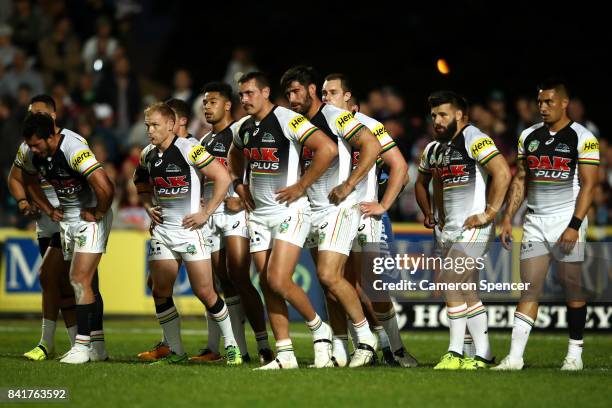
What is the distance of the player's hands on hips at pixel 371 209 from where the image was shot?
459 inches

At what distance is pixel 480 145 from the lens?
11688 millimetres

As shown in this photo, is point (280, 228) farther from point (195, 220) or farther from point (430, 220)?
point (430, 220)

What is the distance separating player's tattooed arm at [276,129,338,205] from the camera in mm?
11242

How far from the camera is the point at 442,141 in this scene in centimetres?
1204

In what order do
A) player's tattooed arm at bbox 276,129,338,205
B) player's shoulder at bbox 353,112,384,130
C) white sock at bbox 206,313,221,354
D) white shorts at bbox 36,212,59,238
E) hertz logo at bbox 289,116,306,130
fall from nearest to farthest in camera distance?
player's tattooed arm at bbox 276,129,338,205 < hertz logo at bbox 289,116,306,130 < player's shoulder at bbox 353,112,384,130 < white sock at bbox 206,313,221,354 < white shorts at bbox 36,212,59,238

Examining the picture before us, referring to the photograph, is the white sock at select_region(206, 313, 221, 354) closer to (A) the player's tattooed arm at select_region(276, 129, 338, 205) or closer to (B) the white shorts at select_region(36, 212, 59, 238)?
(B) the white shorts at select_region(36, 212, 59, 238)

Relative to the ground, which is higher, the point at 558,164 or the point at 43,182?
the point at 558,164

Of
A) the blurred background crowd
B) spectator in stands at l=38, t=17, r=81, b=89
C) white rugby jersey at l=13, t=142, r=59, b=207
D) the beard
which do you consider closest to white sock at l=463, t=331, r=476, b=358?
the beard

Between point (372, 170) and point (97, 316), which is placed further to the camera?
point (97, 316)

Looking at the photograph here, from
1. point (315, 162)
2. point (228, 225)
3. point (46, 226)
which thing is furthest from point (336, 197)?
point (46, 226)

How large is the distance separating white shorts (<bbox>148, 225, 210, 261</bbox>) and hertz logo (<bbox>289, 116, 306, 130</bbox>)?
1.61 meters

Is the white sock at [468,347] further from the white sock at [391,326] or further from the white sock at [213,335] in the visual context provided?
the white sock at [213,335]

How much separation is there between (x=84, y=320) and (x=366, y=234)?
308cm

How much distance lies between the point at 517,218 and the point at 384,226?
259 inches
